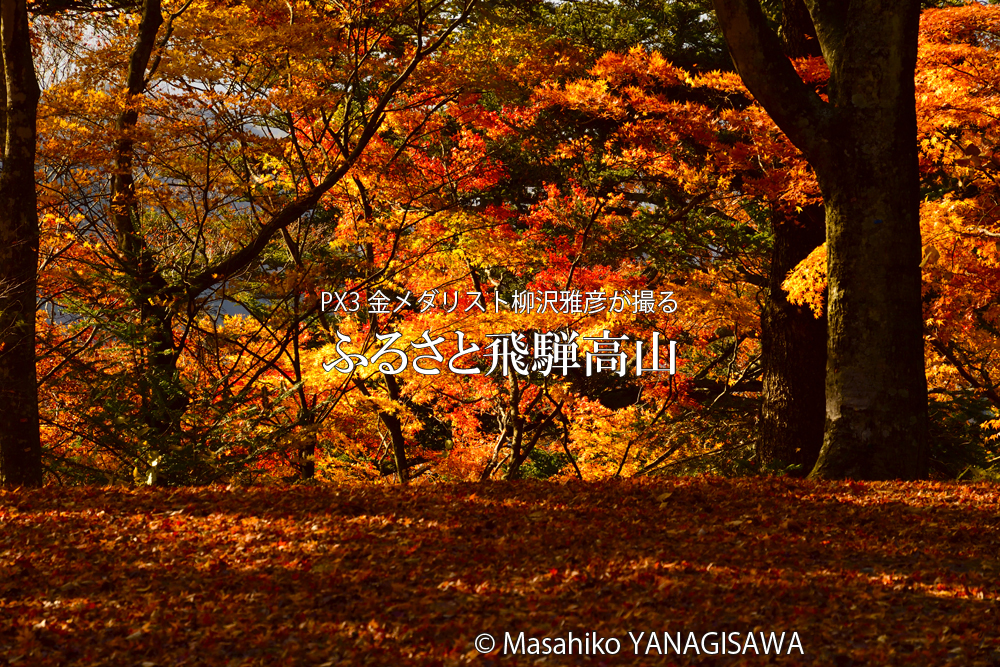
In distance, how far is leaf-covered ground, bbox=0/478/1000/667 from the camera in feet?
9.36

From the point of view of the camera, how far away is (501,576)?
3539 millimetres

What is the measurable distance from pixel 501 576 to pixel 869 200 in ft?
11.9

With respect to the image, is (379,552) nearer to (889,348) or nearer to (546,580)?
(546,580)

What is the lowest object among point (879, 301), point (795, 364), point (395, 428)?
point (395, 428)

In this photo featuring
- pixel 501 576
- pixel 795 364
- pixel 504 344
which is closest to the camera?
pixel 501 576

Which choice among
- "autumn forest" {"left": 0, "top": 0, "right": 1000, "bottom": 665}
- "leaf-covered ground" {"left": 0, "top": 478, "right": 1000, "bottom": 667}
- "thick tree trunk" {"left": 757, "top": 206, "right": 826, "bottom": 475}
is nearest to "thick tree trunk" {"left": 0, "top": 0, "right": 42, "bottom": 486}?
"autumn forest" {"left": 0, "top": 0, "right": 1000, "bottom": 665}

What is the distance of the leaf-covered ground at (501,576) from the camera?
112 inches

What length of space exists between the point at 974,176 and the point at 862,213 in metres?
3.93

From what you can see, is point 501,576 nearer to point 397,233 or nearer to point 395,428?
point 397,233

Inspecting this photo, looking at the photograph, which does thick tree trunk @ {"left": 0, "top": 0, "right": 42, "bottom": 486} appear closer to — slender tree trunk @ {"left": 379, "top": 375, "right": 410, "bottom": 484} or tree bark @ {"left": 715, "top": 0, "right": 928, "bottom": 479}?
tree bark @ {"left": 715, "top": 0, "right": 928, "bottom": 479}

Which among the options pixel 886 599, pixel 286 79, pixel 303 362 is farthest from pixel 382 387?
pixel 886 599

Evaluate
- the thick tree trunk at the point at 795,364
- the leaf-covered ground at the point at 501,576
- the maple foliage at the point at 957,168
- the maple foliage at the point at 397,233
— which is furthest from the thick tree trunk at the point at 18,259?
the thick tree trunk at the point at 795,364

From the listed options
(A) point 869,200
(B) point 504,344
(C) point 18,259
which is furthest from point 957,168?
(C) point 18,259

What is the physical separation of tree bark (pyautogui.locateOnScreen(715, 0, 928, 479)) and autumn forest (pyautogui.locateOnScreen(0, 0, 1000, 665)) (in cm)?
2
